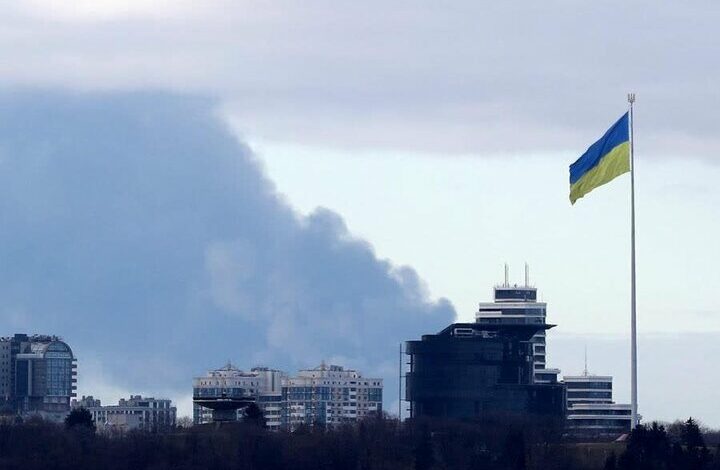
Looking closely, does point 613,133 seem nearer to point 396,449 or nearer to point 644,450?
point 644,450

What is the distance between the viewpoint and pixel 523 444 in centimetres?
18550

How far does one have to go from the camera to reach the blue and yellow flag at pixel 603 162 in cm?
9194

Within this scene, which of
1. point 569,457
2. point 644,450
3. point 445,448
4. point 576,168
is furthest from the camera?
point 445,448

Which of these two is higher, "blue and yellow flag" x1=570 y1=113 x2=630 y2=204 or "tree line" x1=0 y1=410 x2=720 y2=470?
"blue and yellow flag" x1=570 y1=113 x2=630 y2=204

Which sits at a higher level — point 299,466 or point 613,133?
point 613,133

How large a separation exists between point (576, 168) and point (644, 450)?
4739 cm

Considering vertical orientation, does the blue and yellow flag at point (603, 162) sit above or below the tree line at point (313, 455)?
above

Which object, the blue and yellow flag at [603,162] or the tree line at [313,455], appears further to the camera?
the tree line at [313,455]

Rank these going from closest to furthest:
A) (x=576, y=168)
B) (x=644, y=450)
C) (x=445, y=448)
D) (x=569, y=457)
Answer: (x=576, y=168) < (x=644, y=450) < (x=569, y=457) < (x=445, y=448)

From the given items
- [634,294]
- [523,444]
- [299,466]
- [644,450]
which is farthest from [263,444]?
[634,294]

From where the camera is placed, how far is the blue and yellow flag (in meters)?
91.9

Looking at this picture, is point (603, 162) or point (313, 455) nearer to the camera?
point (603, 162)

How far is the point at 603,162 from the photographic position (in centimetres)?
9212

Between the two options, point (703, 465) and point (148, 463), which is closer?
point (703, 465)
